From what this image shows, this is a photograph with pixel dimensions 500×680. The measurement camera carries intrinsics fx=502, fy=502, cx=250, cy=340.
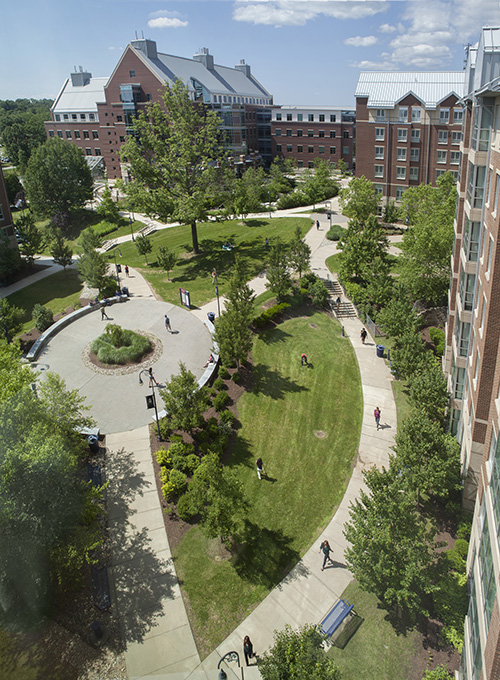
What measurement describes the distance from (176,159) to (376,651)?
46.8 m

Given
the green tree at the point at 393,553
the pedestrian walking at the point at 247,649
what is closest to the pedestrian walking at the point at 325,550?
the green tree at the point at 393,553

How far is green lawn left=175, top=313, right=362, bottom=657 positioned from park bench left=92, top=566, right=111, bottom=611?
3082mm

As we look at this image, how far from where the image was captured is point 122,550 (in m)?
22.7

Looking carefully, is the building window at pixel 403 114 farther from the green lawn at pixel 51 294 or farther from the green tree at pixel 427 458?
the green tree at pixel 427 458

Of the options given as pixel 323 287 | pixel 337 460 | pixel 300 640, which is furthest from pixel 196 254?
pixel 300 640

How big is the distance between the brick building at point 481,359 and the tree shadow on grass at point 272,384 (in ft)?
34.3

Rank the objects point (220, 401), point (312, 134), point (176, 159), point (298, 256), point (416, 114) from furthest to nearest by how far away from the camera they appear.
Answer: point (312, 134), point (416, 114), point (176, 159), point (298, 256), point (220, 401)

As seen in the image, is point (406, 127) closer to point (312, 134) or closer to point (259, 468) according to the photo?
point (312, 134)

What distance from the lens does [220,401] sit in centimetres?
3117

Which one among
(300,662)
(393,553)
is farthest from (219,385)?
(300,662)

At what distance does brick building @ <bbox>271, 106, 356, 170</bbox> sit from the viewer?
99.3 m

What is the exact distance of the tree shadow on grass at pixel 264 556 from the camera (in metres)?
21.8

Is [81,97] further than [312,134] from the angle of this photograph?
Yes

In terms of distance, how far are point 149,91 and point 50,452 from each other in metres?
83.9
